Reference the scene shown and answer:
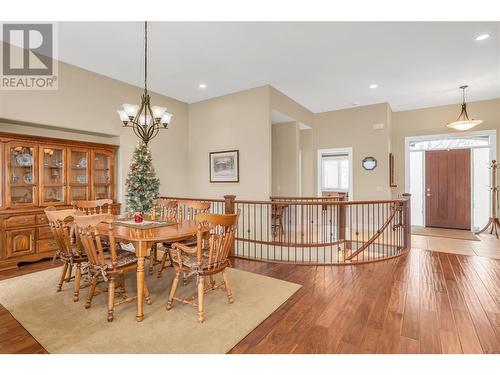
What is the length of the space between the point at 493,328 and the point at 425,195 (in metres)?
6.19

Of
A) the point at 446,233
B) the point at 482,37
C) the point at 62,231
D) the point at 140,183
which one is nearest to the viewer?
the point at 62,231

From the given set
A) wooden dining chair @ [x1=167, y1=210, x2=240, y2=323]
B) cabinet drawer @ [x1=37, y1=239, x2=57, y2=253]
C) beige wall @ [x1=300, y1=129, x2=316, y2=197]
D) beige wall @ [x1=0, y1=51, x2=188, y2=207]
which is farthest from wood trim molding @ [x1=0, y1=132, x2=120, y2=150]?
beige wall @ [x1=300, y1=129, x2=316, y2=197]

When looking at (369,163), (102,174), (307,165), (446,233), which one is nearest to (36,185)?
(102,174)

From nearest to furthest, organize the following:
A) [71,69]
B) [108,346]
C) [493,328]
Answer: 1. [108,346]
2. [493,328]
3. [71,69]

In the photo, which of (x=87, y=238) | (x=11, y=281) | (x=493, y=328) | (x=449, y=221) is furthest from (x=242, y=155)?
(x=449, y=221)

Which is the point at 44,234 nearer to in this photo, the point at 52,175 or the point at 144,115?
the point at 52,175

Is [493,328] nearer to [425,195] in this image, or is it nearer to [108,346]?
[108,346]

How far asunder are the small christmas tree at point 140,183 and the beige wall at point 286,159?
4.31 metres

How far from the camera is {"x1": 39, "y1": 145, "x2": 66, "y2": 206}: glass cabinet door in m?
4.10

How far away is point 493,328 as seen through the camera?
7.32ft

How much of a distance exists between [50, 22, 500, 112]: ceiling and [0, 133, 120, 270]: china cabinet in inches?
60.0

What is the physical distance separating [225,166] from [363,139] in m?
3.92

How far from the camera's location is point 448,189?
285 inches

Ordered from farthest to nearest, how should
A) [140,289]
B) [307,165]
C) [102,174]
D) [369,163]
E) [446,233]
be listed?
[307,165] < [369,163] < [446,233] < [102,174] < [140,289]
